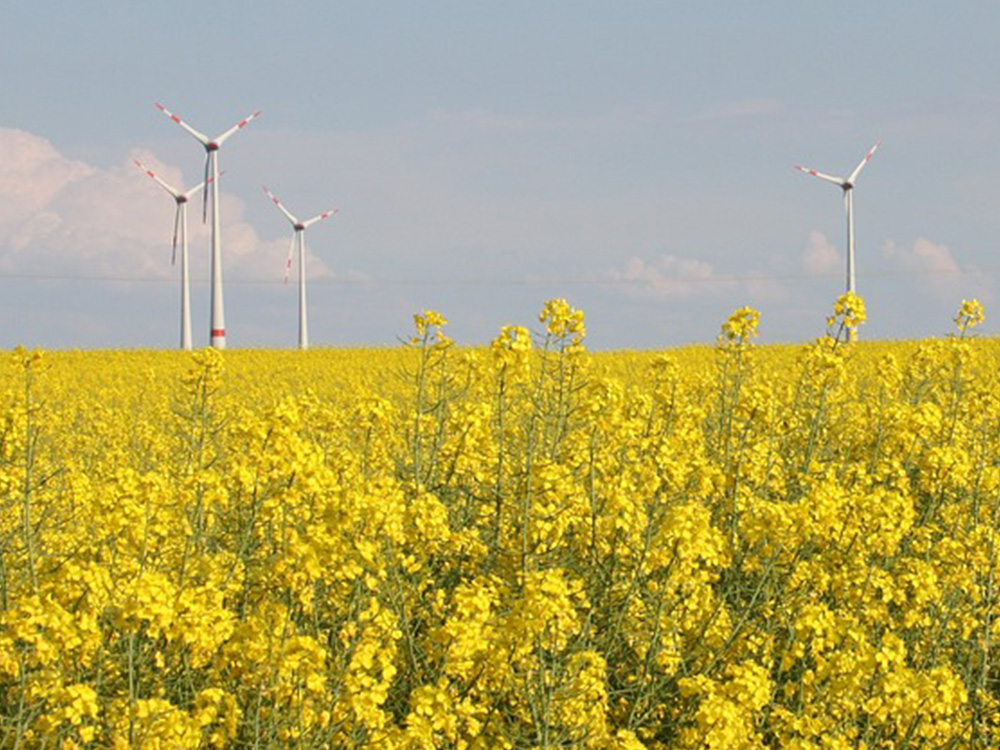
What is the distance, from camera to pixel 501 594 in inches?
236

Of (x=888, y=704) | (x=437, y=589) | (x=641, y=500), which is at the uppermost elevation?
(x=641, y=500)

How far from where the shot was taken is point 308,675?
469cm

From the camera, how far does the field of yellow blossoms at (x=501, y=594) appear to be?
477 centimetres

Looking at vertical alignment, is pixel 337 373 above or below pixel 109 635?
above

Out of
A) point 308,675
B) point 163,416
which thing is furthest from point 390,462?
point 163,416

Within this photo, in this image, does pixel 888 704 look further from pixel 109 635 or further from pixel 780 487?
pixel 109 635

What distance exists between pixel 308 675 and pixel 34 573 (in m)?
2.10

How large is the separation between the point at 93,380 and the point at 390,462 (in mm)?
24739

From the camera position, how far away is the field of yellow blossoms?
15.6 ft

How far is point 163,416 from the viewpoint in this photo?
58.3 ft

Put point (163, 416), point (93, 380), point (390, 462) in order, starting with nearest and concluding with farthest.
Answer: point (390, 462) < point (163, 416) < point (93, 380)

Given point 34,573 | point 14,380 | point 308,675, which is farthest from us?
point 14,380

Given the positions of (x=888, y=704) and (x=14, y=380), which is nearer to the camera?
(x=888, y=704)

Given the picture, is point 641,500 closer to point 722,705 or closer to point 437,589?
point 437,589
